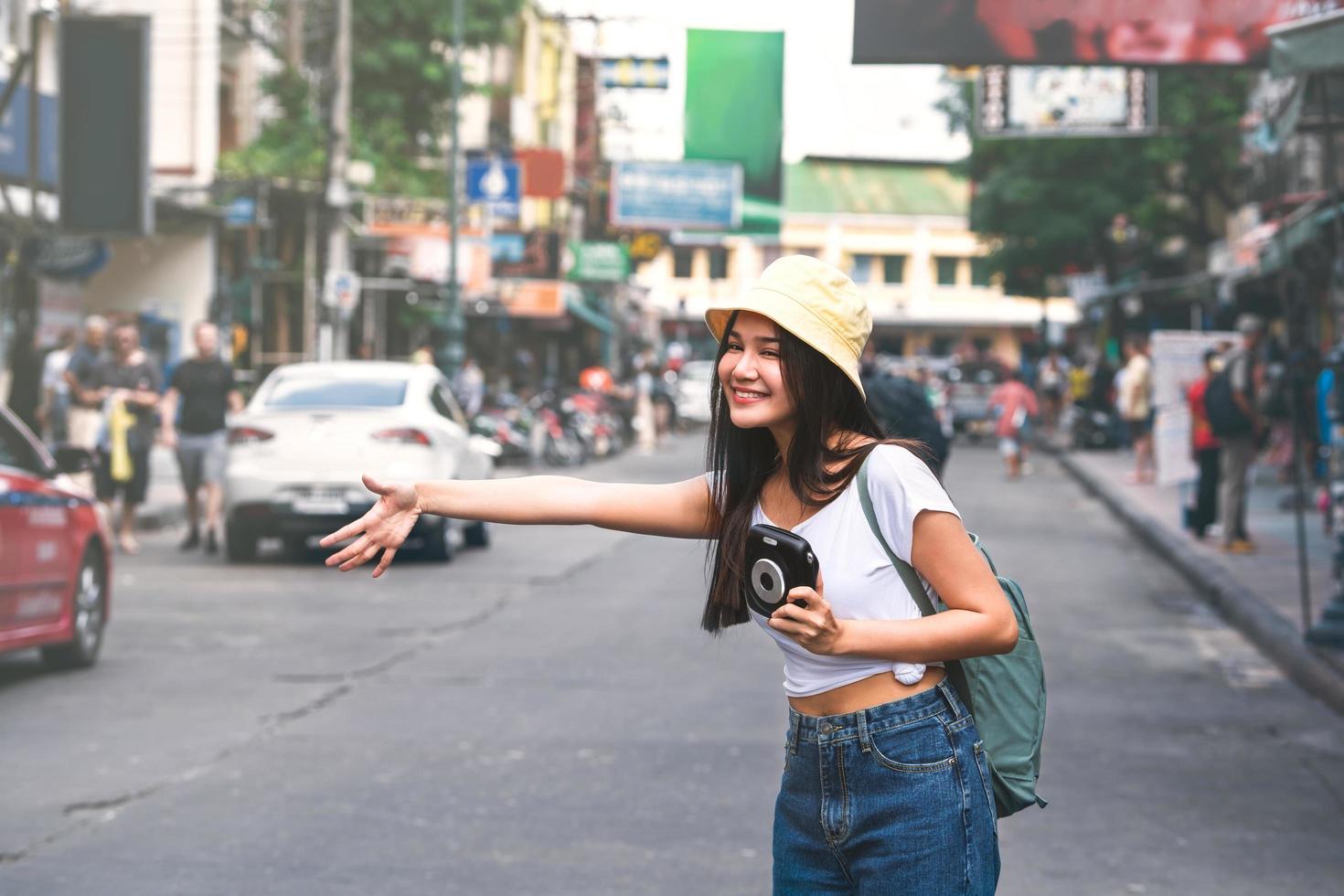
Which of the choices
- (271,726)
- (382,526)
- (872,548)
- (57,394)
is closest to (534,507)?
(382,526)

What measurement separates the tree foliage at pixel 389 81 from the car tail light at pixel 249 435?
21177 mm

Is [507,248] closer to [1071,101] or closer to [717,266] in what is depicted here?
[1071,101]

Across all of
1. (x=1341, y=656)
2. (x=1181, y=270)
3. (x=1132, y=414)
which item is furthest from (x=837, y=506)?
(x=1181, y=270)

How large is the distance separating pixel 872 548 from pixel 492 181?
33.7m

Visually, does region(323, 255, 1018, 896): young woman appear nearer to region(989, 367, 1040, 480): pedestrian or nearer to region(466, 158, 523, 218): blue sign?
region(989, 367, 1040, 480): pedestrian

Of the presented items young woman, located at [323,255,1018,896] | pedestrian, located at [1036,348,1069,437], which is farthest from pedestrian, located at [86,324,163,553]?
pedestrian, located at [1036,348,1069,437]

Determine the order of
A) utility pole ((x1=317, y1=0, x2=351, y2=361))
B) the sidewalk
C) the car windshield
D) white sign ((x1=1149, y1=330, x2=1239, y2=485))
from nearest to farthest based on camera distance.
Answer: the sidewalk < the car windshield < white sign ((x1=1149, y1=330, x2=1239, y2=485)) < utility pole ((x1=317, y1=0, x2=351, y2=361))

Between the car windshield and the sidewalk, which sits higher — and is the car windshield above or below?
above

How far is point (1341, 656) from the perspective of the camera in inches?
402

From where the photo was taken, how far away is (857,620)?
9.71 feet

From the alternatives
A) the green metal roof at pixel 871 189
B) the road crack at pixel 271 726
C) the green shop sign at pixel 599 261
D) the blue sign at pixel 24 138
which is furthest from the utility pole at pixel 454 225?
the green metal roof at pixel 871 189

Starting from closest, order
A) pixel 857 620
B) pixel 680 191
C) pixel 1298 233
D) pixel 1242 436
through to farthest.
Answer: pixel 857 620 < pixel 1298 233 < pixel 1242 436 < pixel 680 191

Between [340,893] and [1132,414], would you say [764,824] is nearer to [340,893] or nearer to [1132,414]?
[340,893]

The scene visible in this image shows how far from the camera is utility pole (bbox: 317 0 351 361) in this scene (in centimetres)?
2622
